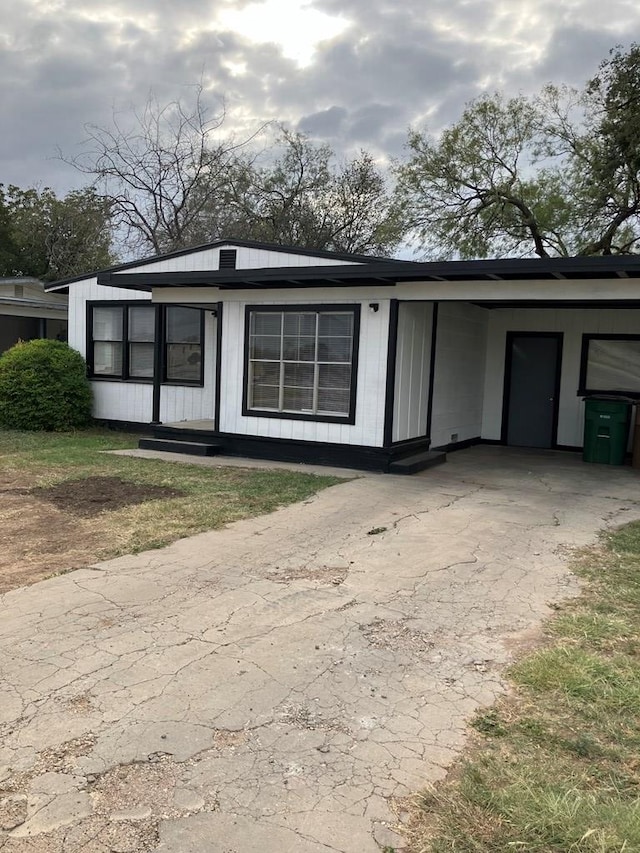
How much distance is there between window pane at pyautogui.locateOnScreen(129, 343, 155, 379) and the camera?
1388 centimetres

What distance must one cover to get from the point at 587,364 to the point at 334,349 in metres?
4.96

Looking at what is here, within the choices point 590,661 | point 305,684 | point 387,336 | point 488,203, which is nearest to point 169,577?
point 305,684

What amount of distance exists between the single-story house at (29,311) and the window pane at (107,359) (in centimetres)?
345

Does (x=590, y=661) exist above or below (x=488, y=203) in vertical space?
below

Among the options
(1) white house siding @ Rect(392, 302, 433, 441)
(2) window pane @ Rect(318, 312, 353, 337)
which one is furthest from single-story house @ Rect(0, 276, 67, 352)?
(1) white house siding @ Rect(392, 302, 433, 441)

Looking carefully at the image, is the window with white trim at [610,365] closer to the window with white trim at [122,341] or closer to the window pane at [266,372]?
the window pane at [266,372]

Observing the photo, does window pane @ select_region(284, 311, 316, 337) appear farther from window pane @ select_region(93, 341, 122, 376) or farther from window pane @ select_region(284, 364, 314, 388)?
window pane @ select_region(93, 341, 122, 376)

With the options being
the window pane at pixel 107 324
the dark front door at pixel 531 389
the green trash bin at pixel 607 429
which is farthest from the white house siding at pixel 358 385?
the dark front door at pixel 531 389

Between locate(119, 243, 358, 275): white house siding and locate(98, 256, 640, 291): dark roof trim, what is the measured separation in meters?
0.51

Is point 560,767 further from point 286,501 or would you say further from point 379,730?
point 286,501

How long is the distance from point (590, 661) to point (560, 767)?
41.8 inches

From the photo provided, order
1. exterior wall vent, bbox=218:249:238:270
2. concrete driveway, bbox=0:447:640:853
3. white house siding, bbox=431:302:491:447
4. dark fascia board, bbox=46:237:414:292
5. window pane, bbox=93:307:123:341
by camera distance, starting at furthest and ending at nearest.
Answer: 1. window pane, bbox=93:307:123:341
2. exterior wall vent, bbox=218:249:238:270
3. white house siding, bbox=431:302:491:447
4. dark fascia board, bbox=46:237:414:292
5. concrete driveway, bbox=0:447:640:853

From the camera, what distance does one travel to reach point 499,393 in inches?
515

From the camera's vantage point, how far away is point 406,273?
29.2 ft
